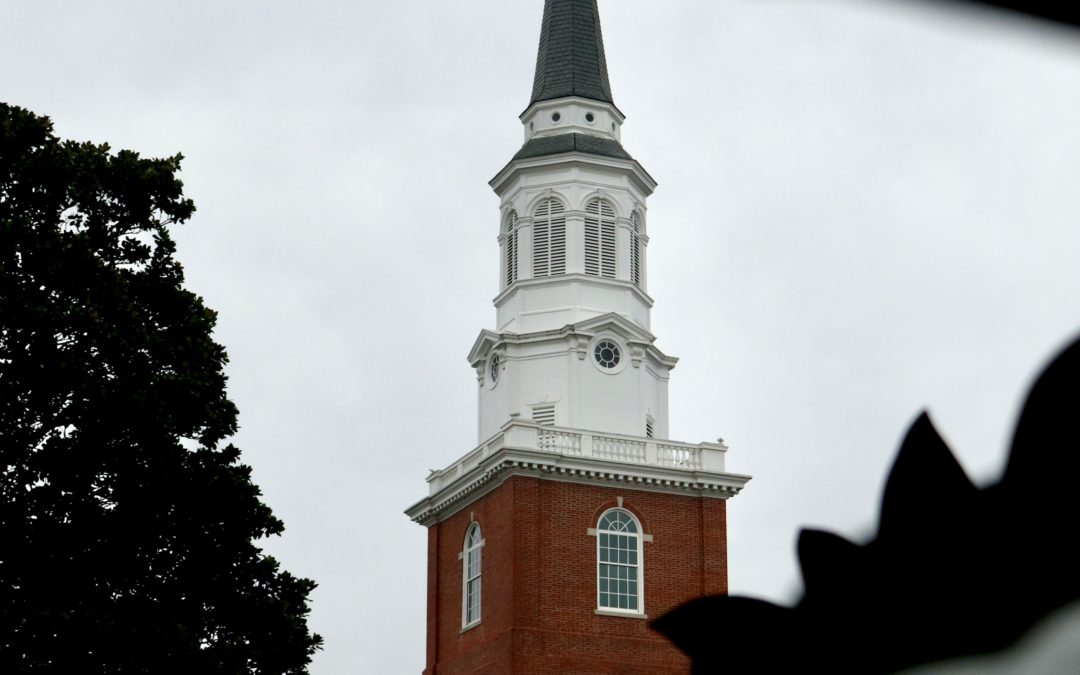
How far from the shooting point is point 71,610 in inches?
955

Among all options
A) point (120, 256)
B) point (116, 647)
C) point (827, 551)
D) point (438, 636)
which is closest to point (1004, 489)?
point (827, 551)

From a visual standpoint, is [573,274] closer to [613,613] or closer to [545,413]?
[545,413]

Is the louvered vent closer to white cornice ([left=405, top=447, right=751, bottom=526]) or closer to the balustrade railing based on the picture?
the balustrade railing

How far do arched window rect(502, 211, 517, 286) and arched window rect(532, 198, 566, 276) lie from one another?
1.08 meters

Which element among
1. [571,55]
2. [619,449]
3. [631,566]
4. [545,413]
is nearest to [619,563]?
[631,566]

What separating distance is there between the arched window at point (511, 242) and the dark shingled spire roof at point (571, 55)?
4210 mm

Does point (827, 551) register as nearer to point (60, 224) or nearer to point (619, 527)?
point (60, 224)

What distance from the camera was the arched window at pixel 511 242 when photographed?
185ft

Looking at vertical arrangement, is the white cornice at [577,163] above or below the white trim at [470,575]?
above

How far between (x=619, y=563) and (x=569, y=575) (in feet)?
5.39

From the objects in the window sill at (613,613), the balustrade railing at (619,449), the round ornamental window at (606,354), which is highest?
the round ornamental window at (606,354)

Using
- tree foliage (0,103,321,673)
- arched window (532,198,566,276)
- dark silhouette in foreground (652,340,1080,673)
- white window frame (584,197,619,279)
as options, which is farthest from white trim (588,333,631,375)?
dark silhouette in foreground (652,340,1080,673)

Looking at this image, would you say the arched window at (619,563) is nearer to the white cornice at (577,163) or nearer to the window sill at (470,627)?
the window sill at (470,627)

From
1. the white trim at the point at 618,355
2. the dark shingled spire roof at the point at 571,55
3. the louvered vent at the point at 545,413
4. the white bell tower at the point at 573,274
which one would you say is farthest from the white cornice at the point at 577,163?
the louvered vent at the point at 545,413
